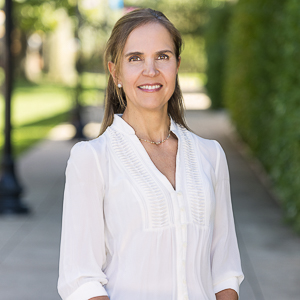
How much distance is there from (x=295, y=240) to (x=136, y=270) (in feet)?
15.8

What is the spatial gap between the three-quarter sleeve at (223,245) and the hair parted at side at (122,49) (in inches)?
12.1

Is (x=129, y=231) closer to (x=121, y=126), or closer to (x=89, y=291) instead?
(x=89, y=291)

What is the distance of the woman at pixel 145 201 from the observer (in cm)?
199

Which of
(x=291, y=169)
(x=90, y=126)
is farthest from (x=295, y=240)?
(x=90, y=126)

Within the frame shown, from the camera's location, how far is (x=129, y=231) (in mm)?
1992

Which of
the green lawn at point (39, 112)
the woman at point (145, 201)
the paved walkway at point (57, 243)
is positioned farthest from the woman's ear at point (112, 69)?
the green lawn at point (39, 112)

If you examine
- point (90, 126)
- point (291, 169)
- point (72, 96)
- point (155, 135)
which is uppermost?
point (155, 135)

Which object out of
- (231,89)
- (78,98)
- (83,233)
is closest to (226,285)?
(83,233)

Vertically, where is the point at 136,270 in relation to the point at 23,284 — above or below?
above

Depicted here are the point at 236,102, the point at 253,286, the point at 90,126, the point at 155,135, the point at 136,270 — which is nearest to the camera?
the point at 136,270

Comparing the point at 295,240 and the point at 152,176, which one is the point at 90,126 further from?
the point at 152,176

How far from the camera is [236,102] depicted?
40.0 ft

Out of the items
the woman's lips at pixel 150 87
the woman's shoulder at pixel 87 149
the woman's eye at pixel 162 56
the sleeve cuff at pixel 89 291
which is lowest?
the sleeve cuff at pixel 89 291

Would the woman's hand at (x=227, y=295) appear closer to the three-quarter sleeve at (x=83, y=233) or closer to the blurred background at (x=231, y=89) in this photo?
the three-quarter sleeve at (x=83, y=233)
